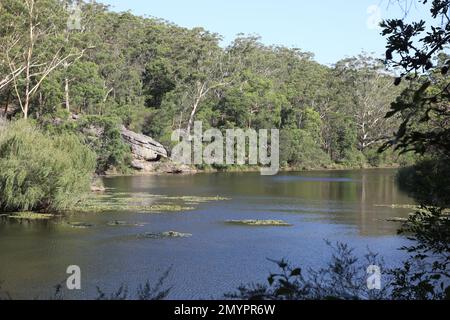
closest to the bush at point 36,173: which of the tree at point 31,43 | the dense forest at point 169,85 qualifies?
the tree at point 31,43

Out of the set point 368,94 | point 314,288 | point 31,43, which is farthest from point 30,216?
point 368,94

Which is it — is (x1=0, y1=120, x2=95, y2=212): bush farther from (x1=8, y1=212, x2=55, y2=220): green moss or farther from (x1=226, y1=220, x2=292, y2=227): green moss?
(x1=226, y1=220, x2=292, y2=227): green moss

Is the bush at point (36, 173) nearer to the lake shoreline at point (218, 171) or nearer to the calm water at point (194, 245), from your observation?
the calm water at point (194, 245)

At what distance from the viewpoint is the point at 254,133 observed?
52.7 metres

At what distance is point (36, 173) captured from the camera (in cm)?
1895

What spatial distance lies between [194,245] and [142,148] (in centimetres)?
3095

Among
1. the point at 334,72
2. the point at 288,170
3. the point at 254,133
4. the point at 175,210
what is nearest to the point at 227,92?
the point at 254,133

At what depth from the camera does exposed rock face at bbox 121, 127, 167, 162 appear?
4450cm

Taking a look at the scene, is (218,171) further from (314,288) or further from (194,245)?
(314,288)

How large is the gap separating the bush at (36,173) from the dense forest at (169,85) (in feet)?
43.5

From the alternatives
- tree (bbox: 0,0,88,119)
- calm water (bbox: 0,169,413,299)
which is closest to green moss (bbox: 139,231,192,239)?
calm water (bbox: 0,169,413,299)

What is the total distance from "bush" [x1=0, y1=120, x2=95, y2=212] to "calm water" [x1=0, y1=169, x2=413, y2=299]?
51.2 inches
